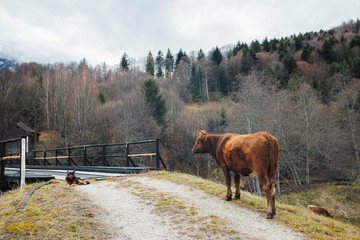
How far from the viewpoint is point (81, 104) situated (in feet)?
96.2

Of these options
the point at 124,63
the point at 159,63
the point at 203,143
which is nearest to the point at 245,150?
the point at 203,143

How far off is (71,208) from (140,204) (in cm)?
153

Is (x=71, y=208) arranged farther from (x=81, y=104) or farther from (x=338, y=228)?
(x=81, y=104)

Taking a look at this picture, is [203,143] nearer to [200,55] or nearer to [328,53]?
[328,53]

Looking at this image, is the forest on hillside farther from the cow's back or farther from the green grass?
the cow's back

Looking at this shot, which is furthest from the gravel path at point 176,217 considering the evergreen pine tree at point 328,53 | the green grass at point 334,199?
the evergreen pine tree at point 328,53

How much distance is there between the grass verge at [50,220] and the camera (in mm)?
3826

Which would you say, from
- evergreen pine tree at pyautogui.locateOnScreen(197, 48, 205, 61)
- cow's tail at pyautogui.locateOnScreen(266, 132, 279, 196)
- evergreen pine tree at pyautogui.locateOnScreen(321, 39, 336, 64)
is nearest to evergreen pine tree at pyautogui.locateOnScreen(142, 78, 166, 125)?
cow's tail at pyautogui.locateOnScreen(266, 132, 279, 196)

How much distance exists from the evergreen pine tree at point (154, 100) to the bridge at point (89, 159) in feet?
28.0

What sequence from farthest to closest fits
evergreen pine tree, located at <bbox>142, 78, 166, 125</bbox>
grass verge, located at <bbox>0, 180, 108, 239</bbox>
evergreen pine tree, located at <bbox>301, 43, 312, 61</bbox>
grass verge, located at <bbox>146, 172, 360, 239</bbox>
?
evergreen pine tree, located at <bbox>301, 43, 312, 61</bbox> → evergreen pine tree, located at <bbox>142, 78, 166, 125</bbox> → grass verge, located at <bbox>146, 172, 360, 239</bbox> → grass verge, located at <bbox>0, 180, 108, 239</bbox>

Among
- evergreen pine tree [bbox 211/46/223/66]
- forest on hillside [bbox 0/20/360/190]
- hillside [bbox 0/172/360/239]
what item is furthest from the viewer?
evergreen pine tree [bbox 211/46/223/66]

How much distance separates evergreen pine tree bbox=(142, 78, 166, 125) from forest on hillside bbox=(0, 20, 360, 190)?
0.15 m

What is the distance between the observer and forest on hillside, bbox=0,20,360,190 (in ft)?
73.8

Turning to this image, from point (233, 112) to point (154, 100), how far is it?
1358cm
